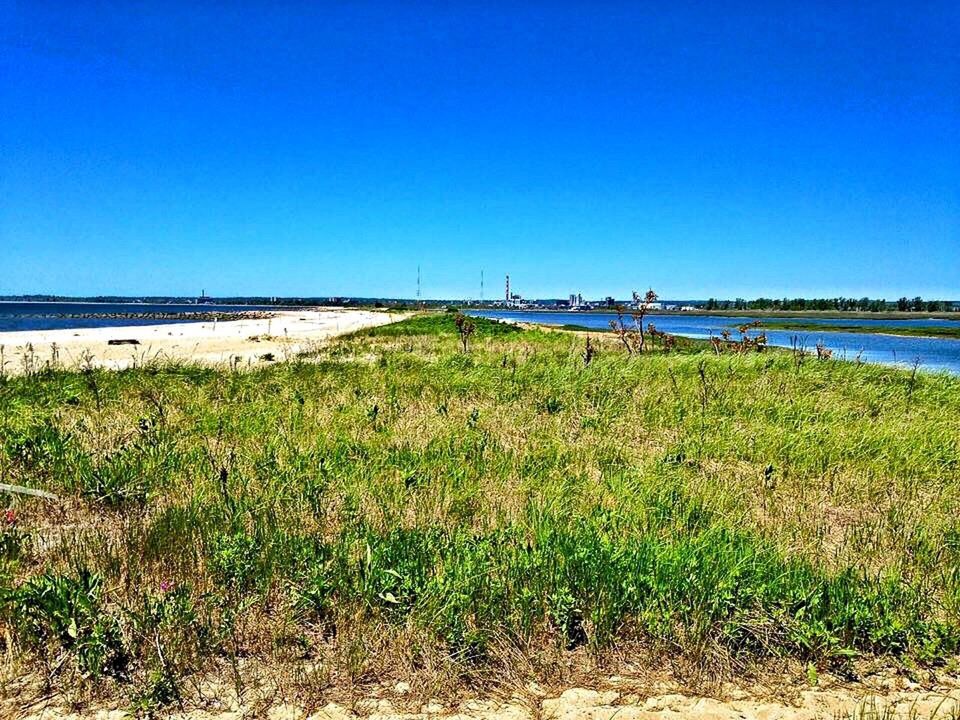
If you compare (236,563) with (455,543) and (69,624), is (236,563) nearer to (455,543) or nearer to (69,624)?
(69,624)

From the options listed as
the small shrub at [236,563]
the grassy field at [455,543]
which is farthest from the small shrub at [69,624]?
the small shrub at [236,563]

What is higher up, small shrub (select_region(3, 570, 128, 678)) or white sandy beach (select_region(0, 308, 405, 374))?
white sandy beach (select_region(0, 308, 405, 374))

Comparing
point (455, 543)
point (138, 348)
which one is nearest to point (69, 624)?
point (455, 543)

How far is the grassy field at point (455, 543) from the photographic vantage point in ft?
9.66

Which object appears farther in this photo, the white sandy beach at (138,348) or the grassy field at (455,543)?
the white sandy beach at (138,348)

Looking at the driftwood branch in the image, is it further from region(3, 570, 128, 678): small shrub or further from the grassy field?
region(3, 570, 128, 678): small shrub

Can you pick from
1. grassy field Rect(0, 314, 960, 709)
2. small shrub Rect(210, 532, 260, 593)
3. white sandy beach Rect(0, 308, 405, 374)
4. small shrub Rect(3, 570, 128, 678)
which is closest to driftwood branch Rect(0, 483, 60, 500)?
grassy field Rect(0, 314, 960, 709)

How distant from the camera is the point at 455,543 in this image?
3.79 meters

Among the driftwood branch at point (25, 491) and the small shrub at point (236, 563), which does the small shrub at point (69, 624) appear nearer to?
the small shrub at point (236, 563)

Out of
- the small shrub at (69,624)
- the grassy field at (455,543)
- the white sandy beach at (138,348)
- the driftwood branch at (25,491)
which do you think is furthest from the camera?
the white sandy beach at (138,348)

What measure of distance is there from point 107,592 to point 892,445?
25.3 ft

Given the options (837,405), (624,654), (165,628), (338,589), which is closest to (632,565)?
(624,654)

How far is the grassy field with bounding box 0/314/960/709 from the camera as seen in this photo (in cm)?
295

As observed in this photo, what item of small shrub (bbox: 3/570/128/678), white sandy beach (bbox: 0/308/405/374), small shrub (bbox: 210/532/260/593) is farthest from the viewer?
white sandy beach (bbox: 0/308/405/374)
